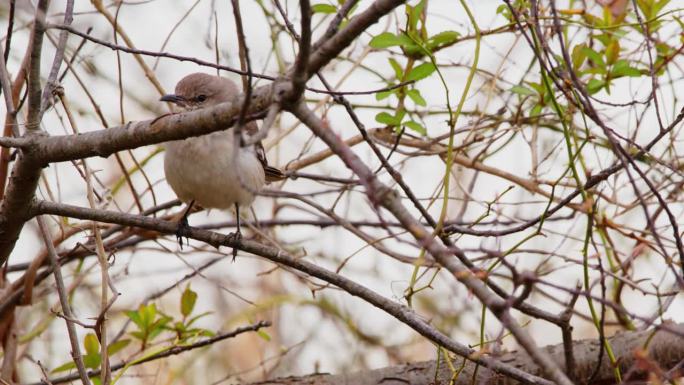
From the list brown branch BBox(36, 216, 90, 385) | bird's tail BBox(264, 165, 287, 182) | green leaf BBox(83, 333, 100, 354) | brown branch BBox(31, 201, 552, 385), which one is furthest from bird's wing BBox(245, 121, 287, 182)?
brown branch BBox(36, 216, 90, 385)

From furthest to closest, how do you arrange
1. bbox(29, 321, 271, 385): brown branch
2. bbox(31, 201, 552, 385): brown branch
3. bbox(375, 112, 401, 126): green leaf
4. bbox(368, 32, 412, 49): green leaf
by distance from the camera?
bbox(375, 112, 401, 126): green leaf → bbox(29, 321, 271, 385): brown branch → bbox(368, 32, 412, 49): green leaf → bbox(31, 201, 552, 385): brown branch

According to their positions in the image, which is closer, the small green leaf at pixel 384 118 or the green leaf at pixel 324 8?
the green leaf at pixel 324 8

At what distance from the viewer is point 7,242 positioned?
12.2 ft

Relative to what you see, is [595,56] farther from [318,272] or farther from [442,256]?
[442,256]

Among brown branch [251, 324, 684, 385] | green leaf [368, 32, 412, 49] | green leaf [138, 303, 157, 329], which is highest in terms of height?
green leaf [368, 32, 412, 49]

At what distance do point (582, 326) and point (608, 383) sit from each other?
389 centimetres

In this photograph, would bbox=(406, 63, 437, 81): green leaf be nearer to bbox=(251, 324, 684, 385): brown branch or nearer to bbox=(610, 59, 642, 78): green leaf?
bbox=(610, 59, 642, 78): green leaf

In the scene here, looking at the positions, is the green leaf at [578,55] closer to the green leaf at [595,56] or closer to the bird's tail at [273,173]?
the green leaf at [595,56]

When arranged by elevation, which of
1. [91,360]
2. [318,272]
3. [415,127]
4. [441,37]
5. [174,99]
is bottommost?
[318,272]

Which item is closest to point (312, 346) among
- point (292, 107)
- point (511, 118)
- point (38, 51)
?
point (511, 118)

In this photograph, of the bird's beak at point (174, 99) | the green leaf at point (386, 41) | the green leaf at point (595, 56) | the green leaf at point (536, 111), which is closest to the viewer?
the green leaf at point (386, 41)

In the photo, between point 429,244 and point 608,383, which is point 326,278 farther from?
point 608,383

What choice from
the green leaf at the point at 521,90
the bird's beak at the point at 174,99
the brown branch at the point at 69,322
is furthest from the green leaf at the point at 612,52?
the brown branch at the point at 69,322

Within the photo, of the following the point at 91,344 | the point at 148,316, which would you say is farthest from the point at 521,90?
the point at 91,344
